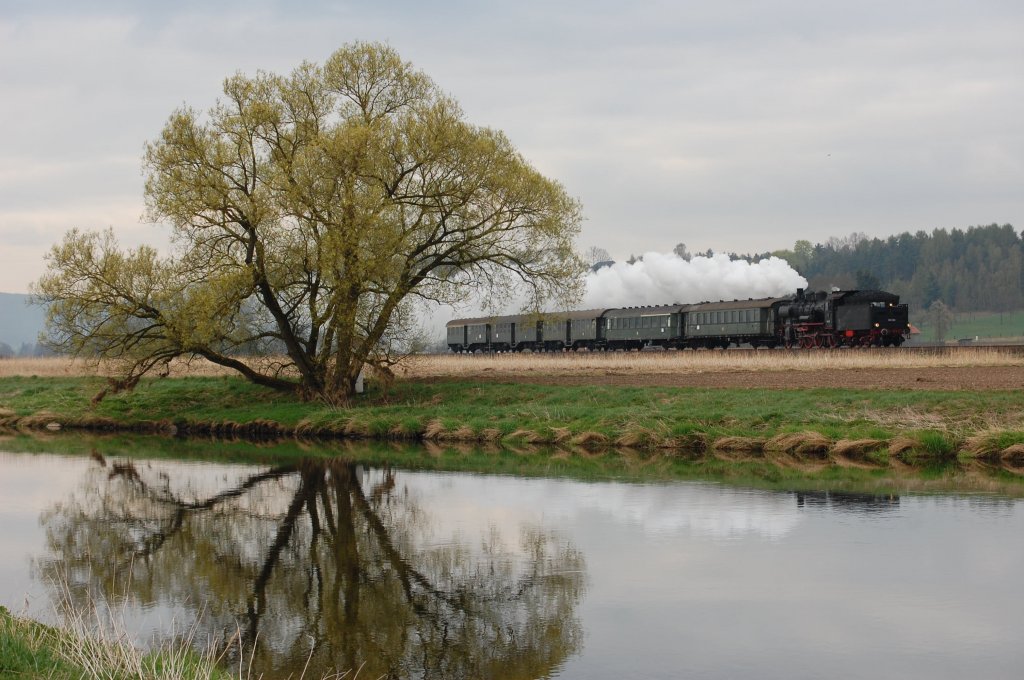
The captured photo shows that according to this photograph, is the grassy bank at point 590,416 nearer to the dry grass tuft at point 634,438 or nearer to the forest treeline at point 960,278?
the dry grass tuft at point 634,438

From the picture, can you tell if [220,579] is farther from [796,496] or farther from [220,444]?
[220,444]

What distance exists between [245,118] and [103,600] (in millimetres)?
25765

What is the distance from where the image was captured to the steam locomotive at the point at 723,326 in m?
59.6

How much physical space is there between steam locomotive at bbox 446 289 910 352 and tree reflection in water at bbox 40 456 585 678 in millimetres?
21696

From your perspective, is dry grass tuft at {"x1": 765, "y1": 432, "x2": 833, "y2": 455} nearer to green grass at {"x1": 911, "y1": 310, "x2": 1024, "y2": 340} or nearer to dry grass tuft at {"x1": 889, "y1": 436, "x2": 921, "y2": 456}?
dry grass tuft at {"x1": 889, "y1": 436, "x2": 921, "y2": 456}

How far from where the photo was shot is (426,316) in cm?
4306

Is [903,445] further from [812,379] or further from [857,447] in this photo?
[812,379]

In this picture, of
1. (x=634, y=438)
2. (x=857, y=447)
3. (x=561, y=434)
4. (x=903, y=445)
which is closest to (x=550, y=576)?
(x=857, y=447)

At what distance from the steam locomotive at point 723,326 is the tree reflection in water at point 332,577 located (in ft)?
71.2

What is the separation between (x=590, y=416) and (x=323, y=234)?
11.9 m

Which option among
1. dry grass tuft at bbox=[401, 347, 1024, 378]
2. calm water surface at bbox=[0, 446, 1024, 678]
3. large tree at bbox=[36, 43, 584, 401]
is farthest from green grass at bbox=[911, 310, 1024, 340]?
calm water surface at bbox=[0, 446, 1024, 678]

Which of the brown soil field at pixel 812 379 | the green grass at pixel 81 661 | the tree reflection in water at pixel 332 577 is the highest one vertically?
the brown soil field at pixel 812 379

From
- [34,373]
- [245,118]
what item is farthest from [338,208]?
[34,373]

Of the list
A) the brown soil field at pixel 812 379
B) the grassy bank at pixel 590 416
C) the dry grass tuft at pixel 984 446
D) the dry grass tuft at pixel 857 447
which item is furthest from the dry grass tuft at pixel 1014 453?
the brown soil field at pixel 812 379
